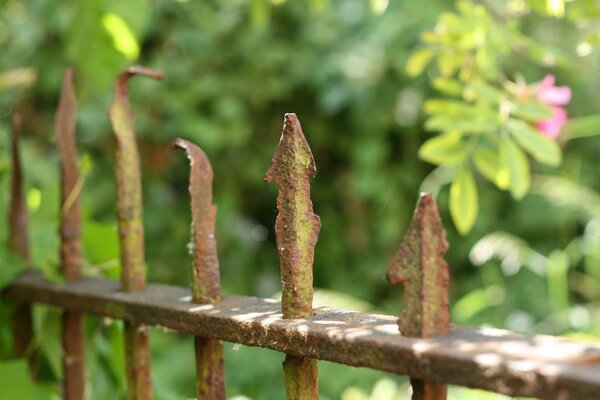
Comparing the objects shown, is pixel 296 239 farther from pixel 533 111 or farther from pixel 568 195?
pixel 568 195

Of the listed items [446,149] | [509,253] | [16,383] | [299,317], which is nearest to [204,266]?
[299,317]

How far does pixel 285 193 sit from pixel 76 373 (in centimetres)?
61

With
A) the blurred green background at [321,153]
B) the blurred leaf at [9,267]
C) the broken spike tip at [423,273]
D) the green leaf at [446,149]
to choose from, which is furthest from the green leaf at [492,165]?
the blurred green background at [321,153]

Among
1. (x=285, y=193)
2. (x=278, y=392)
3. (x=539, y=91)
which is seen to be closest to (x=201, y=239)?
(x=285, y=193)

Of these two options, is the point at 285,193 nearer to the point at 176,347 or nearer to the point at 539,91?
the point at 539,91

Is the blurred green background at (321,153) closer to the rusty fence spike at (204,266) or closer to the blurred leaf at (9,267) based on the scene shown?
the blurred leaf at (9,267)

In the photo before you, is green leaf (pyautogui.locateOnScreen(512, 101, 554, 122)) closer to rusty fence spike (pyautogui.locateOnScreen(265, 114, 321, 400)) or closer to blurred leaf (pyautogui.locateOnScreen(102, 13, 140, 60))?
rusty fence spike (pyautogui.locateOnScreen(265, 114, 321, 400))

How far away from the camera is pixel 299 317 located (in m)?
0.89

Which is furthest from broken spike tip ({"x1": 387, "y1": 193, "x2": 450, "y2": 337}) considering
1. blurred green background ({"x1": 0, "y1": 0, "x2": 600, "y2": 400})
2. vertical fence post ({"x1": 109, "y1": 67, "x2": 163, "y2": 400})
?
blurred green background ({"x1": 0, "y1": 0, "x2": 600, "y2": 400})

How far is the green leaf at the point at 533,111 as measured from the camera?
4.64 ft

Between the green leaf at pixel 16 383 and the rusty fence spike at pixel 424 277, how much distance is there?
2.57 feet

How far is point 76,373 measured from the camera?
4.35ft

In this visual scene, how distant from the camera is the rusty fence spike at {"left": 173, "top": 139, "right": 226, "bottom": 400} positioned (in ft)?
3.36

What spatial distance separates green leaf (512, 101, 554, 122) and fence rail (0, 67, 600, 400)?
63 cm
